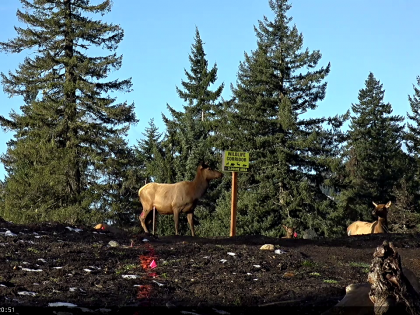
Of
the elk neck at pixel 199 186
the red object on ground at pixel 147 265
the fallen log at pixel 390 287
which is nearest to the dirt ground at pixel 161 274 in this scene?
the red object on ground at pixel 147 265

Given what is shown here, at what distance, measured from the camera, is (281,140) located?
36.0m

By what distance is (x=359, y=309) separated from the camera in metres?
6.16

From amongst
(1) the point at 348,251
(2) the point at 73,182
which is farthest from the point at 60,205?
(1) the point at 348,251

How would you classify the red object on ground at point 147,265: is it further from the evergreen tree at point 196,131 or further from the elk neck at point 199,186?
the evergreen tree at point 196,131

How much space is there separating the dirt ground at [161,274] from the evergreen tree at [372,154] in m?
30.5

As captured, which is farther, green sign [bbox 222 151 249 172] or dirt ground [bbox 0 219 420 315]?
green sign [bbox 222 151 249 172]

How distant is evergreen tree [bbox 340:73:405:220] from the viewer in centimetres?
4444

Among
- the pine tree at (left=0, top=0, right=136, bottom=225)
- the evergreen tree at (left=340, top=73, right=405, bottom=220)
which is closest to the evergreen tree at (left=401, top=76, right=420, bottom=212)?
the evergreen tree at (left=340, top=73, right=405, bottom=220)

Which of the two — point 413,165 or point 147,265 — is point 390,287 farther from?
point 413,165

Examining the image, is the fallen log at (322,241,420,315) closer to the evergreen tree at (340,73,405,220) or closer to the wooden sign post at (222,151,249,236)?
the wooden sign post at (222,151,249,236)

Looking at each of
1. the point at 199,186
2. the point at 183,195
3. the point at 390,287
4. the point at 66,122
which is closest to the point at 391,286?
the point at 390,287

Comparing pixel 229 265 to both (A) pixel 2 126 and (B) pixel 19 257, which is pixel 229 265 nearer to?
(B) pixel 19 257

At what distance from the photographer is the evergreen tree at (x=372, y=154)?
1750 inches

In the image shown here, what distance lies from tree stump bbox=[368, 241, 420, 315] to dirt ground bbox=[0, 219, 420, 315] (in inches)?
32.8
